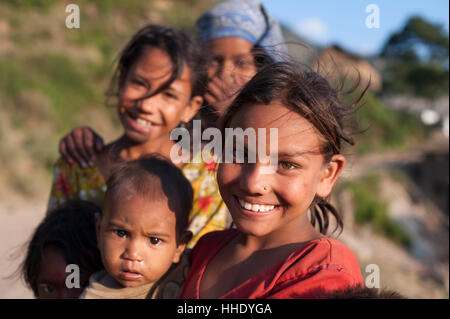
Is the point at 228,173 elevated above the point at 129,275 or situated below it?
above

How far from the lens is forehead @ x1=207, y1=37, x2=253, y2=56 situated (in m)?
2.76

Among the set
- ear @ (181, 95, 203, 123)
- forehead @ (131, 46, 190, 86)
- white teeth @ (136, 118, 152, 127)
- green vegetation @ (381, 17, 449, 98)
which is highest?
green vegetation @ (381, 17, 449, 98)

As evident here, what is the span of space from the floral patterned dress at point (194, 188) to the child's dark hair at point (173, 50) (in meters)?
0.43

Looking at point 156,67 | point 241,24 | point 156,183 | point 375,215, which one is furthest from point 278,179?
point 375,215

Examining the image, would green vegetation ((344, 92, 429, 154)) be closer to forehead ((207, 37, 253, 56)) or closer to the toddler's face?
forehead ((207, 37, 253, 56))

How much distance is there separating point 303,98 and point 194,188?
1000mm

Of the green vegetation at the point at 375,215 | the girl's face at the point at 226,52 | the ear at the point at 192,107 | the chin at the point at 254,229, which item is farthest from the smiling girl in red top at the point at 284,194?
the green vegetation at the point at 375,215

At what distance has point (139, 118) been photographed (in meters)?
2.43

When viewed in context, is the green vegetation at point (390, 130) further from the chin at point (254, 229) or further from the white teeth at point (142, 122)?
the chin at point (254, 229)

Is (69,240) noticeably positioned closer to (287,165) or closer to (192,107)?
(192,107)

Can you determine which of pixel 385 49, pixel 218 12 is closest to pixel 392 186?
pixel 218 12

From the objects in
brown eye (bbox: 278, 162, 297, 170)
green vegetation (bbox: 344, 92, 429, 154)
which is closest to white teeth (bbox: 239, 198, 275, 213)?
brown eye (bbox: 278, 162, 297, 170)

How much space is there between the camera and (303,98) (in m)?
1.51

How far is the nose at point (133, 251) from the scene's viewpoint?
1753 mm
